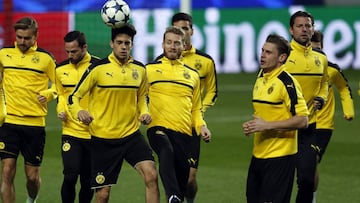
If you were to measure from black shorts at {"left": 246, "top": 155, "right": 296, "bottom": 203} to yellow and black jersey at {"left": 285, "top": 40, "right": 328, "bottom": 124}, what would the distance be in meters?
2.00

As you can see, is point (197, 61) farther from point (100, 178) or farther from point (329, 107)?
point (100, 178)

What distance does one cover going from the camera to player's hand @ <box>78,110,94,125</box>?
11570 millimetres

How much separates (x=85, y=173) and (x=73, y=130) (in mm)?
542

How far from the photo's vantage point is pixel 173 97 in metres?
13.0

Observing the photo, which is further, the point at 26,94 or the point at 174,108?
the point at 26,94

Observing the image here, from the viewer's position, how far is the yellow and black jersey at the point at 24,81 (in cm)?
1352

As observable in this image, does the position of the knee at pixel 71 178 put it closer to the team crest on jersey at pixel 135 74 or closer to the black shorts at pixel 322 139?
the team crest on jersey at pixel 135 74

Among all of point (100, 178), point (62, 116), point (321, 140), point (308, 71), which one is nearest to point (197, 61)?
point (308, 71)

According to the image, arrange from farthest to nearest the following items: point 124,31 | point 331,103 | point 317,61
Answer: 1. point 331,103
2. point 317,61
3. point 124,31

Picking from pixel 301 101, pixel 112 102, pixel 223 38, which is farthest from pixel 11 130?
pixel 223 38

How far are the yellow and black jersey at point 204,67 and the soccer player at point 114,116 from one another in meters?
2.38

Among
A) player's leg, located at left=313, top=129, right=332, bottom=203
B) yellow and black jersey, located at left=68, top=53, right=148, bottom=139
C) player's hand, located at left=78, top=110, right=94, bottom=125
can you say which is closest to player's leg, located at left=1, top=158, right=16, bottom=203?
yellow and black jersey, located at left=68, top=53, right=148, bottom=139

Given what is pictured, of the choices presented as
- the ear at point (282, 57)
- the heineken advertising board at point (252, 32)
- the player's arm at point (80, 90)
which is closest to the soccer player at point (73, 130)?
the player's arm at point (80, 90)

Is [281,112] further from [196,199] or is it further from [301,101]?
[196,199]
